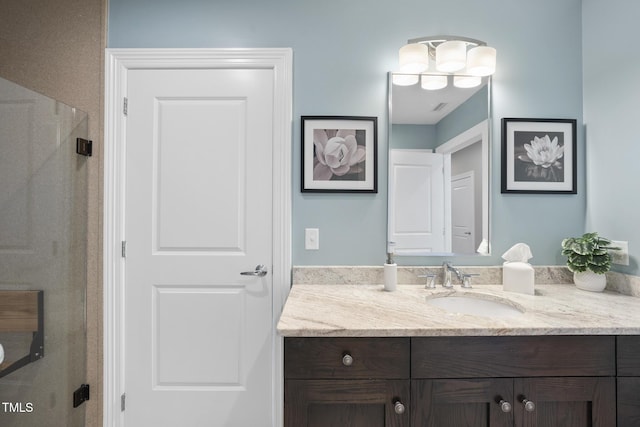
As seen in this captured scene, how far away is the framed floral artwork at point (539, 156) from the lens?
5.54 feet

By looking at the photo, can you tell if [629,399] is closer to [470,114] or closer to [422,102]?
[470,114]

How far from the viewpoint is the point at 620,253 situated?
1506 mm

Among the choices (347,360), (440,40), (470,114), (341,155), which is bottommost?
(347,360)

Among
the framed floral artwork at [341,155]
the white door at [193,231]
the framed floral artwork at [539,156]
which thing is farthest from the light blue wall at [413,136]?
the white door at [193,231]

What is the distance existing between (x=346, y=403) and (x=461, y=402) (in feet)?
1.27

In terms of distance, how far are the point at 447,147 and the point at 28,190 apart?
1978 mm

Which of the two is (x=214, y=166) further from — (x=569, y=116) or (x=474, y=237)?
(x=569, y=116)

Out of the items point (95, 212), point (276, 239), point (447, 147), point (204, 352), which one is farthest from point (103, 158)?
point (447, 147)

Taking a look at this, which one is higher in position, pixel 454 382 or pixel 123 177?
pixel 123 177

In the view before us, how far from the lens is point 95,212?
1.63 metres

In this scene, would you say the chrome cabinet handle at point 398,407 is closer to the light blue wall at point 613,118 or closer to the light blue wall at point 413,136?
the light blue wall at point 413,136

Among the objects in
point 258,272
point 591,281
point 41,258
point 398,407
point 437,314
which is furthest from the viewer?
point 258,272

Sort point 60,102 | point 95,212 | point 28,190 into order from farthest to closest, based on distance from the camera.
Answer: point 95,212 → point 60,102 → point 28,190

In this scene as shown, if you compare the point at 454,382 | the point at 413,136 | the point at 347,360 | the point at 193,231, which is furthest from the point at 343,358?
the point at 413,136
